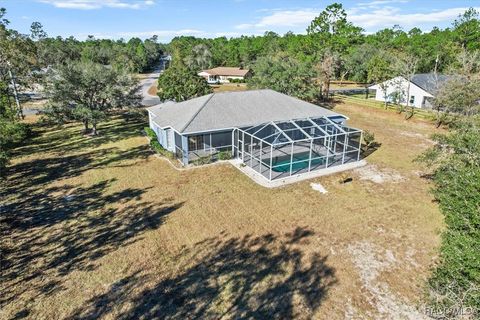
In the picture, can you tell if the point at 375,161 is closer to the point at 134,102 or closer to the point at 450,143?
the point at 450,143

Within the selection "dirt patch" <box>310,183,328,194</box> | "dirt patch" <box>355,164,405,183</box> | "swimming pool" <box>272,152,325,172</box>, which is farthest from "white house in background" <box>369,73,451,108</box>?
"dirt patch" <box>310,183,328,194</box>

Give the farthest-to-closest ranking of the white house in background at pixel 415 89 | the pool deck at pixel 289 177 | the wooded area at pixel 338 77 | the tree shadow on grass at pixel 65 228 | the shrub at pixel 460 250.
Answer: the white house in background at pixel 415 89
the pool deck at pixel 289 177
the tree shadow on grass at pixel 65 228
the wooded area at pixel 338 77
the shrub at pixel 460 250

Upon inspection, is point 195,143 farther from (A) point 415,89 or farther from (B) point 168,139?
(A) point 415,89

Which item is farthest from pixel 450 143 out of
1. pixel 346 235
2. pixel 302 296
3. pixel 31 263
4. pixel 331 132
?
pixel 31 263

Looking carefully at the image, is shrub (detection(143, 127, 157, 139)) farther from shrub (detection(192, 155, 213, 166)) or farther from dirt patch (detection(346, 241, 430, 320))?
dirt patch (detection(346, 241, 430, 320))

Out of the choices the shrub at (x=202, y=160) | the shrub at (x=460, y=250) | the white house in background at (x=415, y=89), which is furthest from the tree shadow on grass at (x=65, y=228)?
the white house in background at (x=415, y=89)

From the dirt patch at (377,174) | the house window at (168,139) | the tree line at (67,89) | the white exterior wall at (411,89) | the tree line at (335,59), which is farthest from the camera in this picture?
the white exterior wall at (411,89)

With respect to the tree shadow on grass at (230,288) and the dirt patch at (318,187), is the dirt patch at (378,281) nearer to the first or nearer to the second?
the tree shadow on grass at (230,288)
